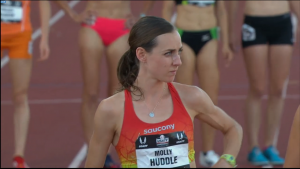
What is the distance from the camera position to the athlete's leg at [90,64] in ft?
22.8

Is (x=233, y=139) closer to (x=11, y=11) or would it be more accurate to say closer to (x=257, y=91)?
(x=257, y=91)

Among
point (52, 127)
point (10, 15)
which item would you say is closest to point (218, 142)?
point (52, 127)

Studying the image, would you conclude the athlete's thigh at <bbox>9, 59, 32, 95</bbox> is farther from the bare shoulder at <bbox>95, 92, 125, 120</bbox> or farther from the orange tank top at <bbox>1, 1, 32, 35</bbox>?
the bare shoulder at <bbox>95, 92, 125, 120</bbox>

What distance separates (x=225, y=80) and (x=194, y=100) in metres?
8.28

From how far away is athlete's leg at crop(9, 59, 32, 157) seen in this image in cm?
699

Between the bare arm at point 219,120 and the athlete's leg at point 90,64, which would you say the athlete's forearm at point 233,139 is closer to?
the bare arm at point 219,120

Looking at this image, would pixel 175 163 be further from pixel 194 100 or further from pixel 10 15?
pixel 10 15

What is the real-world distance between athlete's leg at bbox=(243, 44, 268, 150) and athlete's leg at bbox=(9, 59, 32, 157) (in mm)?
2295

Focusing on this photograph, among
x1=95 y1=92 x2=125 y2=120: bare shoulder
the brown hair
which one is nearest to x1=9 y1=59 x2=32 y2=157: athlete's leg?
the brown hair

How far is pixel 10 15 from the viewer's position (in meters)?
7.03

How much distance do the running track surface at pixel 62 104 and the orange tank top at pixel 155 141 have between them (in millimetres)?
3479

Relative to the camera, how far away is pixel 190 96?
4.13 m

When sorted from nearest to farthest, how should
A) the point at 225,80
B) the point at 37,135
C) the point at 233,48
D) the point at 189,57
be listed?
the point at 189,57 < the point at 233,48 < the point at 37,135 < the point at 225,80

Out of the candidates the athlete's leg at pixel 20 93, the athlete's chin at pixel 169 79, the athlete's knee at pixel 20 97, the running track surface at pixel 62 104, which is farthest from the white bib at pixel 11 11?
the athlete's chin at pixel 169 79
